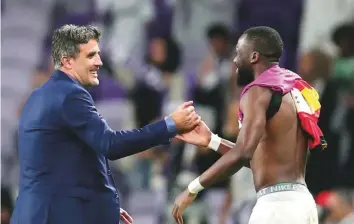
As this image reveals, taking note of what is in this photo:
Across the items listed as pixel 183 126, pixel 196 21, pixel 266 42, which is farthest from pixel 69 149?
pixel 196 21

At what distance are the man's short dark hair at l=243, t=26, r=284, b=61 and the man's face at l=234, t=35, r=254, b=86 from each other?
1.4 inches

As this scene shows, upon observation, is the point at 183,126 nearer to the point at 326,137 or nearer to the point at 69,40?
the point at 69,40

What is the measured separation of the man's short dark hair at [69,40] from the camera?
4.11 meters

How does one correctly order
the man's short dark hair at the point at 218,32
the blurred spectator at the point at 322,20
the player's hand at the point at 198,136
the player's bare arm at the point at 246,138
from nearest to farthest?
the player's bare arm at the point at 246,138
the player's hand at the point at 198,136
the blurred spectator at the point at 322,20
the man's short dark hair at the point at 218,32

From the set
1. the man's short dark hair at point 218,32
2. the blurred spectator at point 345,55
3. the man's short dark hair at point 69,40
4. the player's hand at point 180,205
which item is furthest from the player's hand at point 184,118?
the man's short dark hair at point 218,32

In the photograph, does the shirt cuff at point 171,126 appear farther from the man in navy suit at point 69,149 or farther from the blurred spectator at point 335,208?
the blurred spectator at point 335,208

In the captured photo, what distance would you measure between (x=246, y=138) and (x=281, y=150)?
216 millimetres

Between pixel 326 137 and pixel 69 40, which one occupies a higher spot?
pixel 69 40

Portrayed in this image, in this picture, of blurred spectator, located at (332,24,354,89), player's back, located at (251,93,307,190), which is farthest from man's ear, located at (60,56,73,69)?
blurred spectator, located at (332,24,354,89)

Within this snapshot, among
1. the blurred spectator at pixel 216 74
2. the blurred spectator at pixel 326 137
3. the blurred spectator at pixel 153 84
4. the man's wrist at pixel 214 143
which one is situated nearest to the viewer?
the man's wrist at pixel 214 143

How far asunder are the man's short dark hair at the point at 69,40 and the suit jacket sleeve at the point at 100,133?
221 millimetres

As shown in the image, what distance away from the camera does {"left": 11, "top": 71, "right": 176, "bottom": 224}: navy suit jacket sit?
3.95 metres

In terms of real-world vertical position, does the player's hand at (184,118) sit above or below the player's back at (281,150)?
above

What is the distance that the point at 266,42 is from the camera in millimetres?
4164
